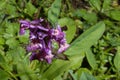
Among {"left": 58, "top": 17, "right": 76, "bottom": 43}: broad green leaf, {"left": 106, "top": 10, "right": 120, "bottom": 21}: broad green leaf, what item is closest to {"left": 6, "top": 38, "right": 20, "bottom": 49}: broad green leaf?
{"left": 58, "top": 17, "right": 76, "bottom": 43}: broad green leaf

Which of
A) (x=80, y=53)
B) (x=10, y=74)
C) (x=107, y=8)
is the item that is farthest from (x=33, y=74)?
(x=107, y=8)

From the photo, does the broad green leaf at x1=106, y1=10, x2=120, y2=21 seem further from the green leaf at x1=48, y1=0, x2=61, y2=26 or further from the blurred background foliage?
the green leaf at x1=48, y1=0, x2=61, y2=26

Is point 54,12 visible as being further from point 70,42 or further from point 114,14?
point 114,14

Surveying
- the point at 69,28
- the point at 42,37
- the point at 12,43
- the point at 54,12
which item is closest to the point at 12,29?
the point at 12,43

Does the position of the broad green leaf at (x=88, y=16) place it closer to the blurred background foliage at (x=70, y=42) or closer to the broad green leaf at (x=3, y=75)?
the blurred background foliage at (x=70, y=42)

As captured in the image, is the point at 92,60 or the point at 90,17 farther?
the point at 90,17

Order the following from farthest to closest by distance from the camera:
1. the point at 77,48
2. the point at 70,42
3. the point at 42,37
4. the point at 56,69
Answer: the point at 70,42 → the point at 77,48 → the point at 56,69 → the point at 42,37
